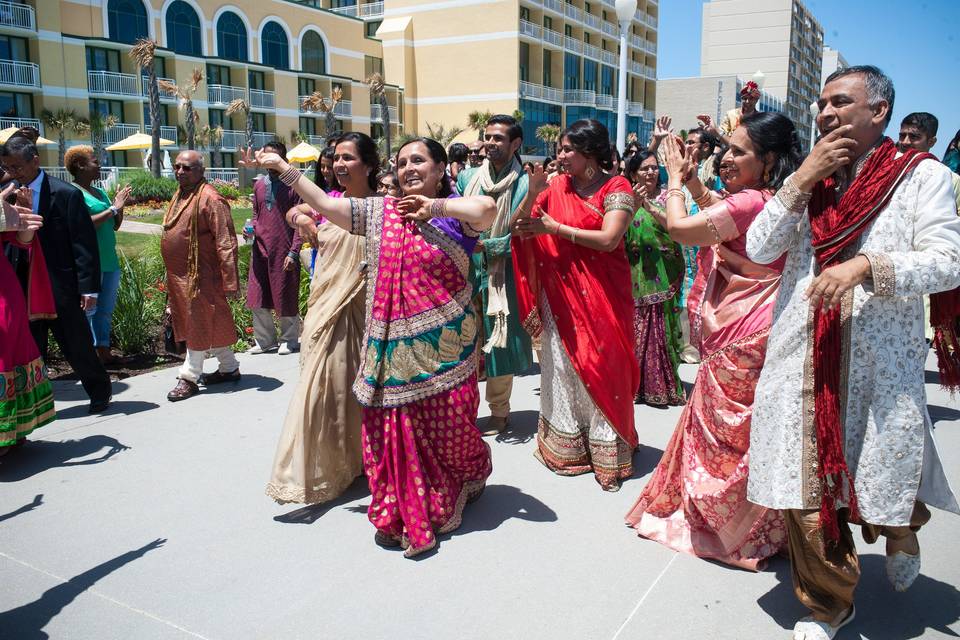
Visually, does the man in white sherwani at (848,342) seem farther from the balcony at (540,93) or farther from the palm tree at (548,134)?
the balcony at (540,93)

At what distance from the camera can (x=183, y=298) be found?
5.63 m

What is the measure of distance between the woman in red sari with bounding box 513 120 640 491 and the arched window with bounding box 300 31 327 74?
4224 centimetres

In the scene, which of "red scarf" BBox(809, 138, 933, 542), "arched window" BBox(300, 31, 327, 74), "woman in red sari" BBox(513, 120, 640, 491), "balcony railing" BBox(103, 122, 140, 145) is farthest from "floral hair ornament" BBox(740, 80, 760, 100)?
"arched window" BBox(300, 31, 327, 74)

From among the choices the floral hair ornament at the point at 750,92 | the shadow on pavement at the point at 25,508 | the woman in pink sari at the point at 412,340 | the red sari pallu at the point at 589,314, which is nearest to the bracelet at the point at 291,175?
the woman in pink sari at the point at 412,340

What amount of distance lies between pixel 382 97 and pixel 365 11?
1291 centimetres

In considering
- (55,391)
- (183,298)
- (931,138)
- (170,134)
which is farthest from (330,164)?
(170,134)

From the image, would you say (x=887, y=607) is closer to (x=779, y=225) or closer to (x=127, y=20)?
(x=779, y=225)

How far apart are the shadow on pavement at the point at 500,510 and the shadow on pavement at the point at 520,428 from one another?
0.83m

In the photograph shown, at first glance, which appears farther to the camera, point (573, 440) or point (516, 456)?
point (516, 456)

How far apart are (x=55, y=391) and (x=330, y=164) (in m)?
2.87

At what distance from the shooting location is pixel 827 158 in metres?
2.29

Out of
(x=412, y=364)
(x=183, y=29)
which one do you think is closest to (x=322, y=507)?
(x=412, y=364)

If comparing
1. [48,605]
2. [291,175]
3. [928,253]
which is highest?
[291,175]

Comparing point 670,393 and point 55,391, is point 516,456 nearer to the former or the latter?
point 670,393
